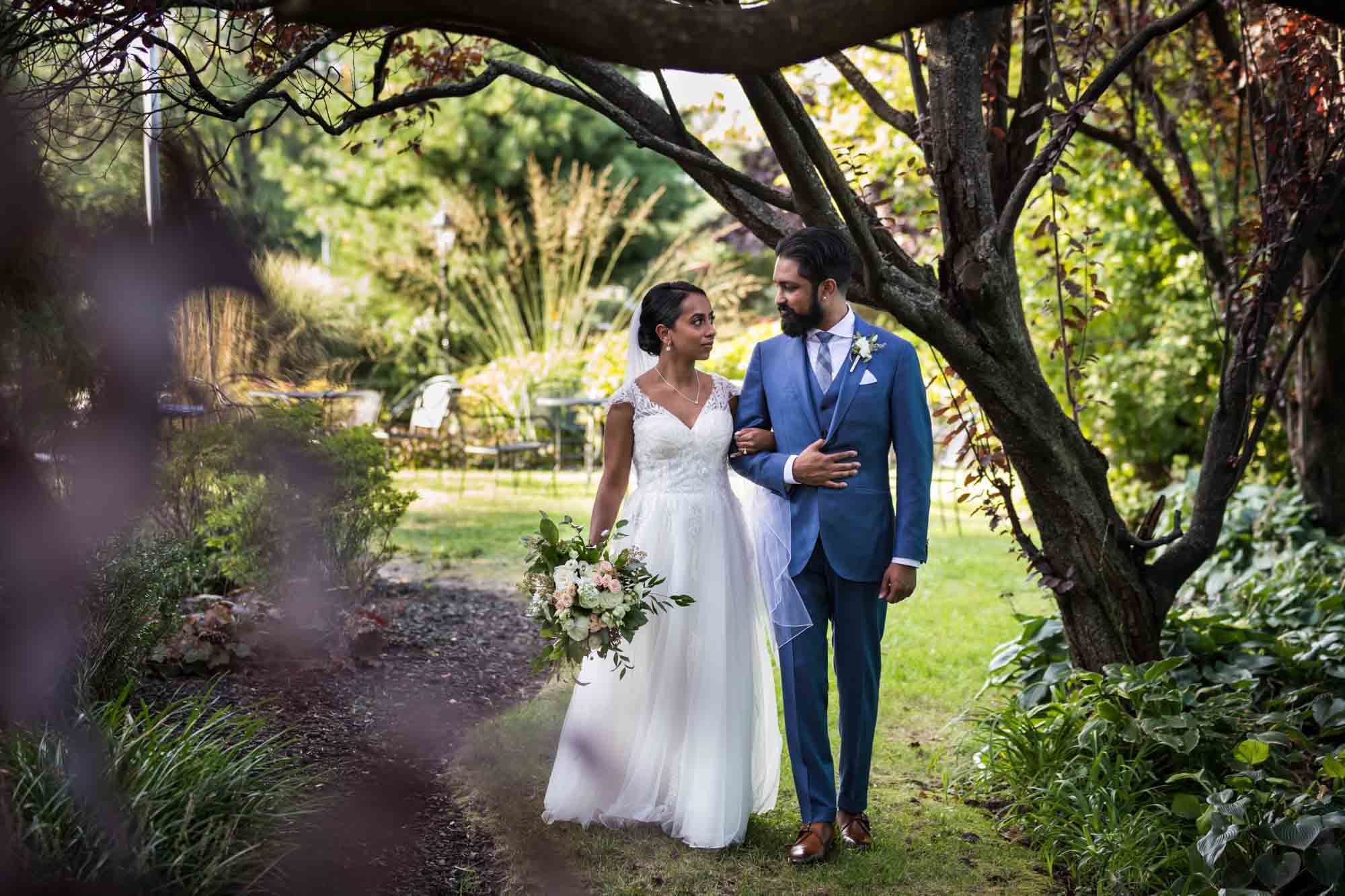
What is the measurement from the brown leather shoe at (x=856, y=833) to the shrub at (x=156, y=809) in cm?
173

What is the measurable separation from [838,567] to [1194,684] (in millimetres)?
1674

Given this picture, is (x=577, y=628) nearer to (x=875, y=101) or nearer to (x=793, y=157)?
(x=793, y=157)

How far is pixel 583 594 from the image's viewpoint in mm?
3689

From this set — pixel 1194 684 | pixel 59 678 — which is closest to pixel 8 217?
pixel 59 678

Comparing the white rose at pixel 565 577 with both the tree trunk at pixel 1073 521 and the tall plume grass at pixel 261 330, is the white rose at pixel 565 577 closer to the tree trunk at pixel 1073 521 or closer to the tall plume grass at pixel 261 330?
the tree trunk at pixel 1073 521

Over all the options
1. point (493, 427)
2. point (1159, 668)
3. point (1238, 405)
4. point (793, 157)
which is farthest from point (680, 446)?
point (493, 427)

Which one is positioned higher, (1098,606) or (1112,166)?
(1112,166)

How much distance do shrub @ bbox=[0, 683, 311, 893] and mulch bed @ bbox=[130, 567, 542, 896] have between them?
18 centimetres

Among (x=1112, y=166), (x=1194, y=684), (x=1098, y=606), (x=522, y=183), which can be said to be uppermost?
(x=522, y=183)

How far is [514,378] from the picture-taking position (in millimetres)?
15359

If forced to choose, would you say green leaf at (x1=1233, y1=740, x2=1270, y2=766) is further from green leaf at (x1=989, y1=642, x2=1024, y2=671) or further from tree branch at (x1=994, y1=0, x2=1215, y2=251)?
tree branch at (x1=994, y1=0, x2=1215, y2=251)

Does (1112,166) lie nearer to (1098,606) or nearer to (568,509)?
(568,509)

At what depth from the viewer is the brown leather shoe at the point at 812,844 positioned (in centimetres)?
377

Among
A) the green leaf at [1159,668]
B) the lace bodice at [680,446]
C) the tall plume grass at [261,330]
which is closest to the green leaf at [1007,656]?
the green leaf at [1159,668]
